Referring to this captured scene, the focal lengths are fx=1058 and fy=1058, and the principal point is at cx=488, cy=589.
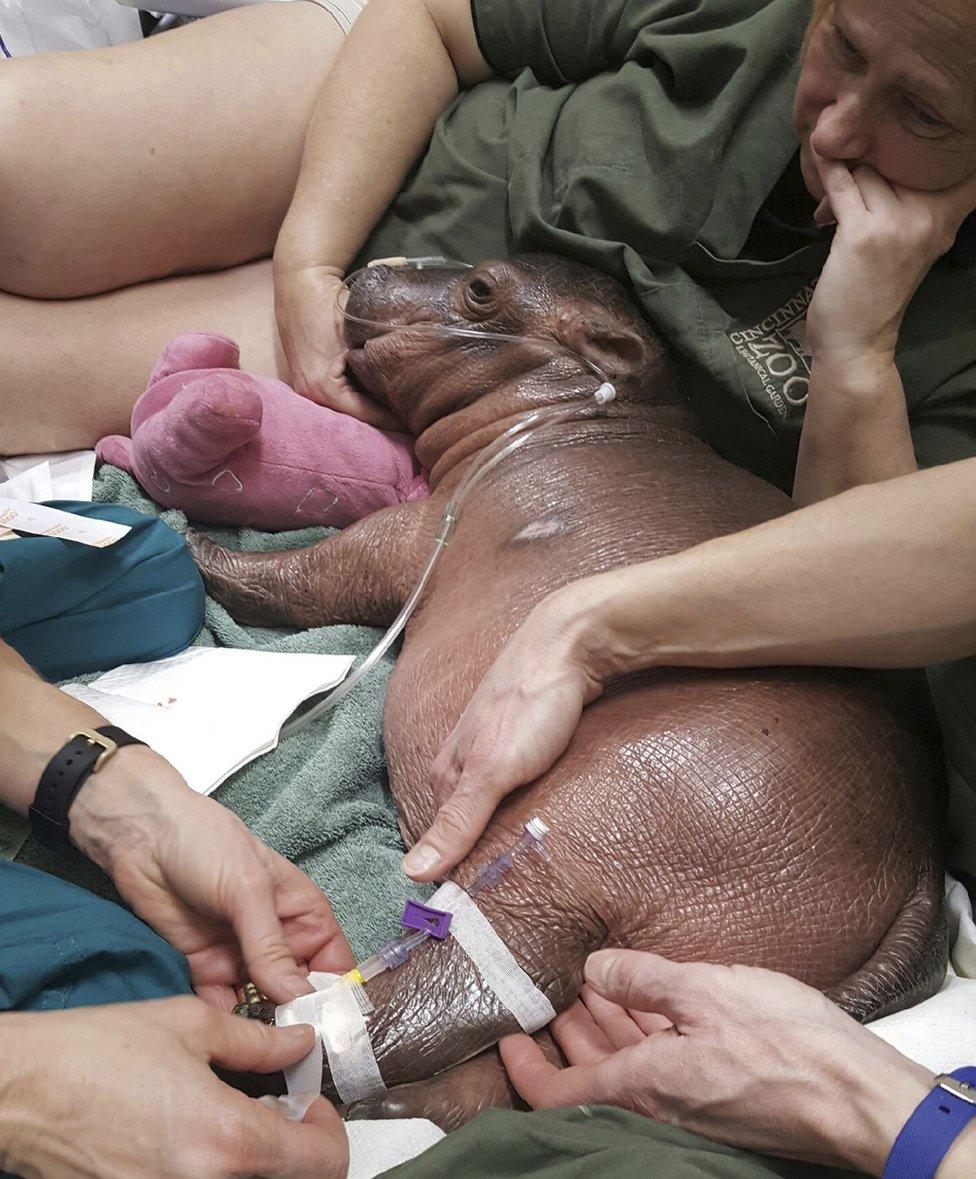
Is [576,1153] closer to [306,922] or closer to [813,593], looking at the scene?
[306,922]

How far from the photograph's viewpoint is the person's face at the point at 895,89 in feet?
3.68

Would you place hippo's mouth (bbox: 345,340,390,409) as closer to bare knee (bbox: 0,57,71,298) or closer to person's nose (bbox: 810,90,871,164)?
bare knee (bbox: 0,57,71,298)

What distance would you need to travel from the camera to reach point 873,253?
131 centimetres

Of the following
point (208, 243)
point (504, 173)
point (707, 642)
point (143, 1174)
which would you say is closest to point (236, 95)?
point (208, 243)

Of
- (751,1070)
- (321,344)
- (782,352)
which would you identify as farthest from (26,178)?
(751,1070)

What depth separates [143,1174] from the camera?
0.73 meters

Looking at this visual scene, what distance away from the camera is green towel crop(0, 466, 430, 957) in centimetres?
115

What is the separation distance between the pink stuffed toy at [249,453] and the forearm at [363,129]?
0.25 m

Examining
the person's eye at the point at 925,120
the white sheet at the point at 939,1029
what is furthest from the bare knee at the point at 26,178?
the white sheet at the point at 939,1029

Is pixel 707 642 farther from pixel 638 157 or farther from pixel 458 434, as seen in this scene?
pixel 638 157

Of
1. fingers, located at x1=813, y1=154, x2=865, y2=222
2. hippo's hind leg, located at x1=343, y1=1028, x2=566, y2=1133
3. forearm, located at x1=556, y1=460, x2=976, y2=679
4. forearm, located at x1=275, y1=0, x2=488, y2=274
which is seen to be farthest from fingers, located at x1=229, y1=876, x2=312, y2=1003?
forearm, located at x1=275, y1=0, x2=488, y2=274

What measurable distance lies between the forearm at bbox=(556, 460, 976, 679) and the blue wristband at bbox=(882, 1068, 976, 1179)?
1.41 ft

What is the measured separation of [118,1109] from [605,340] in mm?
1212

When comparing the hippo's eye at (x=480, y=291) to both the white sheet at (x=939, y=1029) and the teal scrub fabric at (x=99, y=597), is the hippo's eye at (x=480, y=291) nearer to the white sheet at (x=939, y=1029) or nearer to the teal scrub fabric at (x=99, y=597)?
the teal scrub fabric at (x=99, y=597)
